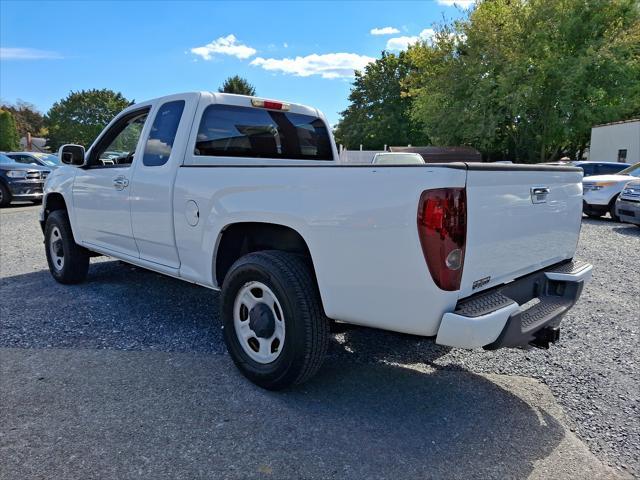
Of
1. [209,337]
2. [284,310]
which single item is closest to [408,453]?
[284,310]

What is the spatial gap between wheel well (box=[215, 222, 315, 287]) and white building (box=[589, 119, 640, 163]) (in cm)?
2408

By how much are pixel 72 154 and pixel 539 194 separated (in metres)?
4.51

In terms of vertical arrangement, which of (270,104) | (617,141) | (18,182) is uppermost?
(270,104)

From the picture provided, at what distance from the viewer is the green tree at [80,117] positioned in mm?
62406

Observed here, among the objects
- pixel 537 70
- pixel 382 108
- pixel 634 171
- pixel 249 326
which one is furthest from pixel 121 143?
pixel 382 108

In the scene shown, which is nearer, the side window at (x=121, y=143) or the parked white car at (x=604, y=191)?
the side window at (x=121, y=143)

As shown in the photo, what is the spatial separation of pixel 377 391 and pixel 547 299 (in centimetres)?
127

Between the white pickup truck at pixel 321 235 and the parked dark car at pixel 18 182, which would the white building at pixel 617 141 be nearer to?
the white pickup truck at pixel 321 235

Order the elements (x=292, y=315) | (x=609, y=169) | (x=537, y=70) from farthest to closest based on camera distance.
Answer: (x=537, y=70), (x=609, y=169), (x=292, y=315)

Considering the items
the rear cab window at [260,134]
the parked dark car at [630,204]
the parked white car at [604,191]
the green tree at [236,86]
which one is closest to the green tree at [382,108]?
the green tree at [236,86]

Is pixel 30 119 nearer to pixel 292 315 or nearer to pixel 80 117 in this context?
pixel 80 117

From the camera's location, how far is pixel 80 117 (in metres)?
63.6

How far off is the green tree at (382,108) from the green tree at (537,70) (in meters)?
24.7

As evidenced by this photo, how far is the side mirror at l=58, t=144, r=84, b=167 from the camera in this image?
16.6ft
